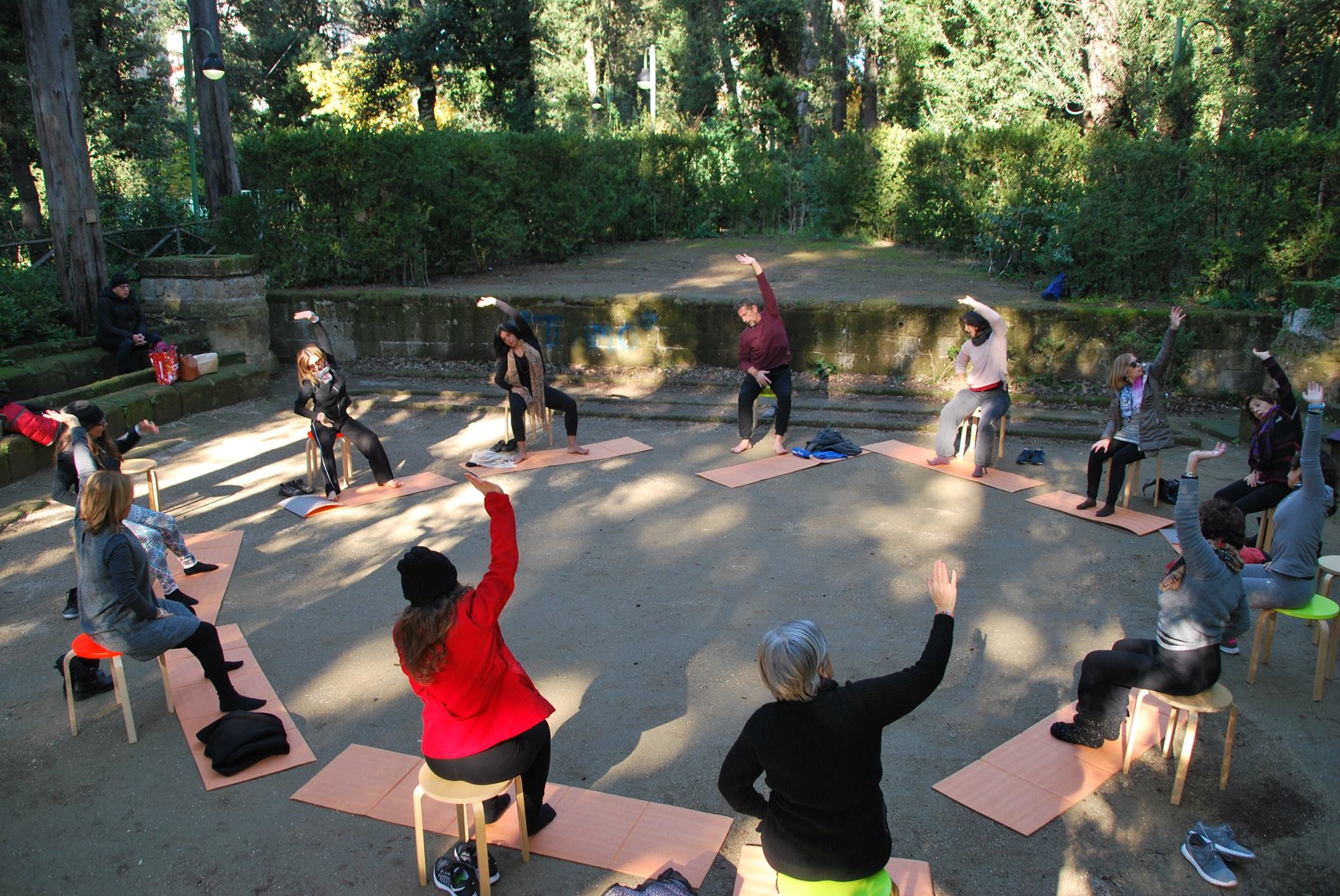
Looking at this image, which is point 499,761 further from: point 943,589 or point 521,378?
point 521,378

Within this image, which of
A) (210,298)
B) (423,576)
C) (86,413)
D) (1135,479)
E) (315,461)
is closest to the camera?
(423,576)

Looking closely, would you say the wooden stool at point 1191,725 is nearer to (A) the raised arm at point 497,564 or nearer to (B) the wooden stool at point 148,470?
(A) the raised arm at point 497,564

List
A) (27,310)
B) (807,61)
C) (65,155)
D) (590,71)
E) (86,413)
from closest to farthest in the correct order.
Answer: (86,413) < (27,310) < (65,155) < (807,61) < (590,71)

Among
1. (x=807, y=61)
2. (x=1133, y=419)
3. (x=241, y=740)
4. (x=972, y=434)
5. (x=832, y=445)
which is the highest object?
(x=807, y=61)

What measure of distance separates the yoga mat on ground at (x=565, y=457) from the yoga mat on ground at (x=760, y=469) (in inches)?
42.7

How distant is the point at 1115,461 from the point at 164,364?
10.2 m

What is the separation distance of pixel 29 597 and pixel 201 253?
33.5 ft

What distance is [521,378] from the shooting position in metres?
9.42

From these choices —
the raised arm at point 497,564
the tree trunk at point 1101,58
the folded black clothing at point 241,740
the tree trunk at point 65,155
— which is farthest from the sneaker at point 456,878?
the tree trunk at point 1101,58

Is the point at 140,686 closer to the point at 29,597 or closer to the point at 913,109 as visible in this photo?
the point at 29,597

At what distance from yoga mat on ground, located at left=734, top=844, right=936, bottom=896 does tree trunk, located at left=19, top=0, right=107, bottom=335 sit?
1182 cm

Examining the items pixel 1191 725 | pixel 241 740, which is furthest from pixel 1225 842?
pixel 241 740

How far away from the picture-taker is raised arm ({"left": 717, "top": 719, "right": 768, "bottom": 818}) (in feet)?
9.78

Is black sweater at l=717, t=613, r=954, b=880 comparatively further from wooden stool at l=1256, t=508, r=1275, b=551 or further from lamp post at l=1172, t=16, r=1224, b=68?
lamp post at l=1172, t=16, r=1224, b=68
